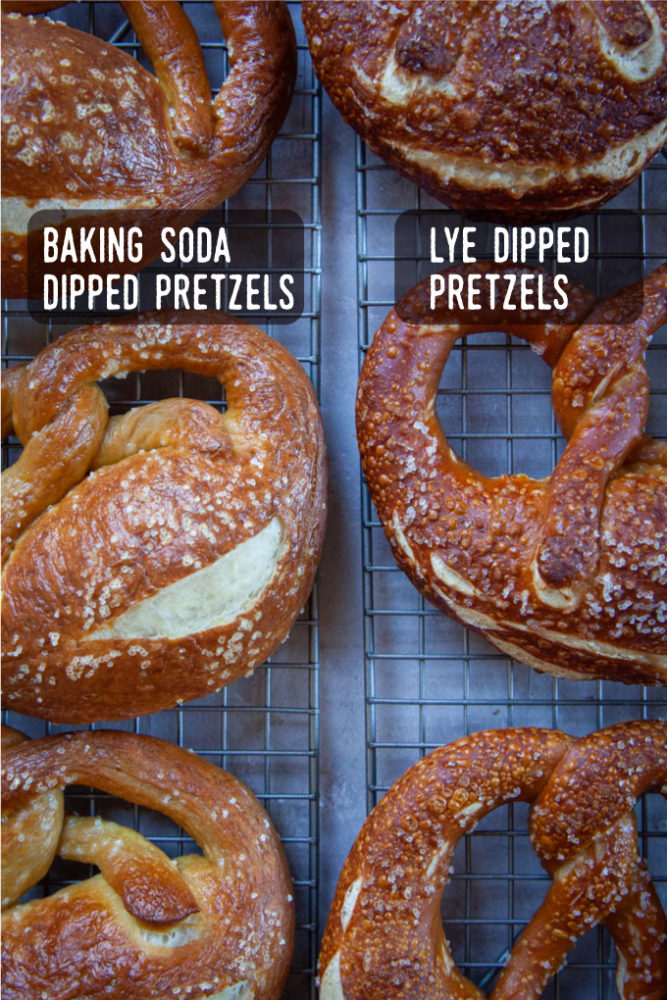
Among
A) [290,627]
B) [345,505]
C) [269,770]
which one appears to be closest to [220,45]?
[345,505]

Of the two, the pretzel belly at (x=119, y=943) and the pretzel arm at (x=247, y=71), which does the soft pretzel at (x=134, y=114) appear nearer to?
the pretzel arm at (x=247, y=71)

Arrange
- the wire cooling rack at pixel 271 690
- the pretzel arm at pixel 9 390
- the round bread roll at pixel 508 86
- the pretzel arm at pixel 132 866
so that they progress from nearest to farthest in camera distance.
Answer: the round bread roll at pixel 508 86
the pretzel arm at pixel 132 866
the pretzel arm at pixel 9 390
the wire cooling rack at pixel 271 690

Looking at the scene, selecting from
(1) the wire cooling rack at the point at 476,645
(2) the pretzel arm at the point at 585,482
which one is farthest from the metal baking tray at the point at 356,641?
(2) the pretzel arm at the point at 585,482

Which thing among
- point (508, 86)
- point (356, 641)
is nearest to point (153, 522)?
point (356, 641)

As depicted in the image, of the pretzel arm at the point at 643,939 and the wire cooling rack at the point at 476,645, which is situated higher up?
the wire cooling rack at the point at 476,645

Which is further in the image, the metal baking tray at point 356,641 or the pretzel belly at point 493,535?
the metal baking tray at point 356,641

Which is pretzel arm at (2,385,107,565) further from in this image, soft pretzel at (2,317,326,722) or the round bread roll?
the round bread roll


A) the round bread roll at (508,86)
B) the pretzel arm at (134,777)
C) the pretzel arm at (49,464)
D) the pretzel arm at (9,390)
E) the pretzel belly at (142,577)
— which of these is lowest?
the pretzel arm at (134,777)
